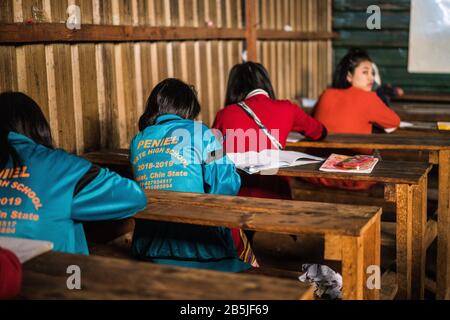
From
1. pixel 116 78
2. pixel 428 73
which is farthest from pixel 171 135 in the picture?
pixel 428 73

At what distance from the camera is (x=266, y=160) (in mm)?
4520

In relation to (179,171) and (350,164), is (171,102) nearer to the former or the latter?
(179,171)

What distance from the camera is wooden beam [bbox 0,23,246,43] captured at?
4.18 metres

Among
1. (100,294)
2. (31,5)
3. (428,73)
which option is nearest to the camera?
(100,294)

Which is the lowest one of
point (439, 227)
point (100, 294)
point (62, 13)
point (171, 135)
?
point (439, 227)

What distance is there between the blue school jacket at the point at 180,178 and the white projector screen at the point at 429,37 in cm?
639

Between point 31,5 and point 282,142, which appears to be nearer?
point 31,5

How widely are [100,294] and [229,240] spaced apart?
1.54 m

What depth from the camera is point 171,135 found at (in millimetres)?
3596

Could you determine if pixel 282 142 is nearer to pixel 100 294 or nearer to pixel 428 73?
pixel 100 294

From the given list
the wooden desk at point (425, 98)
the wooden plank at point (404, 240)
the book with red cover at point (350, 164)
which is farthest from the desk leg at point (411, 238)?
the wooden desk at point (425, 98)

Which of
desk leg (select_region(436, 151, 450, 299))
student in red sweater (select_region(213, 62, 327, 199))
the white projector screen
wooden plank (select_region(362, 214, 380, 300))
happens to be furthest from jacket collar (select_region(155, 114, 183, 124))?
the white projector screen

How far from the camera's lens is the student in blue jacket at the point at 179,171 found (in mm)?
3604

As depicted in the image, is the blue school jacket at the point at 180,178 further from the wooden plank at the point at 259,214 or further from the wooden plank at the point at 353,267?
the wooden plank at the point at 353,267
